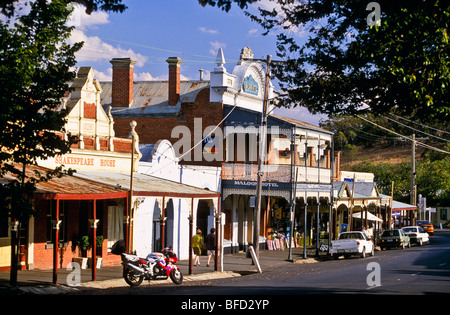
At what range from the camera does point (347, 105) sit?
691 inches

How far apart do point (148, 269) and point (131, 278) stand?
717 mm

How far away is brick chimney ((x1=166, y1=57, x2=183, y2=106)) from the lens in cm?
3781

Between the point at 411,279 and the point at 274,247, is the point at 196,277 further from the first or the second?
the point at 274,247

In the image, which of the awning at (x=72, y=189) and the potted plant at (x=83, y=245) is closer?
the awning at (x=72, y=189)

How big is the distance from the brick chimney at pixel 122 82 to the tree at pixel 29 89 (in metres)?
→ 19.0

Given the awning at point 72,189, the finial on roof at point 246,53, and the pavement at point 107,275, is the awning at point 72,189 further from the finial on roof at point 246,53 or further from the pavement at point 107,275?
the finial on roof at point 246,53

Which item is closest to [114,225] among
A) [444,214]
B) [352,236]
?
[352,236]

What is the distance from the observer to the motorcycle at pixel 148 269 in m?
20.3

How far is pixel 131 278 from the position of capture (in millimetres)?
20422

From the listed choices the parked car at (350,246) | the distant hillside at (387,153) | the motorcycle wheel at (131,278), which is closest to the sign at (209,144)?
the parked car at (350,246)

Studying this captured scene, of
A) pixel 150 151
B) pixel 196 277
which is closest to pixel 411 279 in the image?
pixel 196 277

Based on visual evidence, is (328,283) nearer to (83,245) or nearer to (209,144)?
(83,245)

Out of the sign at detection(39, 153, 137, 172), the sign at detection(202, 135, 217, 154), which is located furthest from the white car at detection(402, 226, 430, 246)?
the sign at detection(39, 153, 137, 172)

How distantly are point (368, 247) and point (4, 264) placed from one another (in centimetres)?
2132
